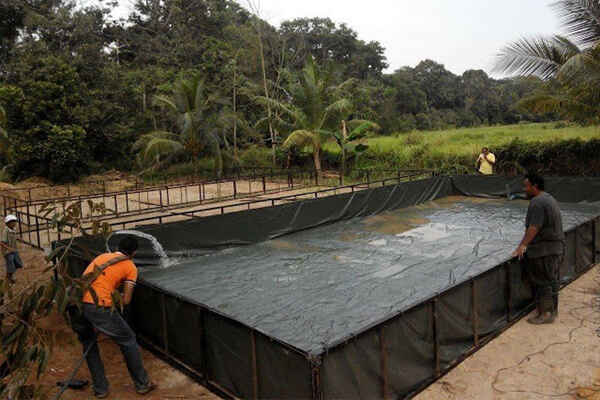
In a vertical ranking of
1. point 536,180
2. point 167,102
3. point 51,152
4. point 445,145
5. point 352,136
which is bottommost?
point 536,180

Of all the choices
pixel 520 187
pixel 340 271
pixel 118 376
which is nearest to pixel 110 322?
pixel 118 376

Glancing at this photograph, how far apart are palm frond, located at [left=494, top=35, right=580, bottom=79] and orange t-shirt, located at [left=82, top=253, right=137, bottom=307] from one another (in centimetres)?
1088

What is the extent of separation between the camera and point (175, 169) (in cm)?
2570

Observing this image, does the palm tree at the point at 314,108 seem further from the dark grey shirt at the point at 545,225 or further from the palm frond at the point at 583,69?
the dark grey shirt at the point at 545,225

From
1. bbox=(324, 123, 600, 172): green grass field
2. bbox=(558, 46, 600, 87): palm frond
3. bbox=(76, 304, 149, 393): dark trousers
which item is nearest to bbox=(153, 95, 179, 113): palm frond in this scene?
bbox=(324, 123, 600, 172): green grass field

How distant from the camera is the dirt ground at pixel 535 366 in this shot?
13.0ft

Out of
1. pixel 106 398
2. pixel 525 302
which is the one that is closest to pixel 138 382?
pixel 106 398

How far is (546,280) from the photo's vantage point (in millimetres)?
5371

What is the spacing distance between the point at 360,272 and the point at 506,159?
1327 centimetres

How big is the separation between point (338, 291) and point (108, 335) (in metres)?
3.16

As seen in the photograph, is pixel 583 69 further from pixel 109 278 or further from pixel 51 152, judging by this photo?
pixel 51 152

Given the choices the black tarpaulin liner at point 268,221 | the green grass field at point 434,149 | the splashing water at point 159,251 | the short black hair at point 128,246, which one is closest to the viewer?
the short black hair at point 128,246

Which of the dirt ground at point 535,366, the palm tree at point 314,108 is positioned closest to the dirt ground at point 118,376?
the dirt ground at point 535,366

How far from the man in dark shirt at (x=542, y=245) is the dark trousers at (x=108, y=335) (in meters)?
4.19
